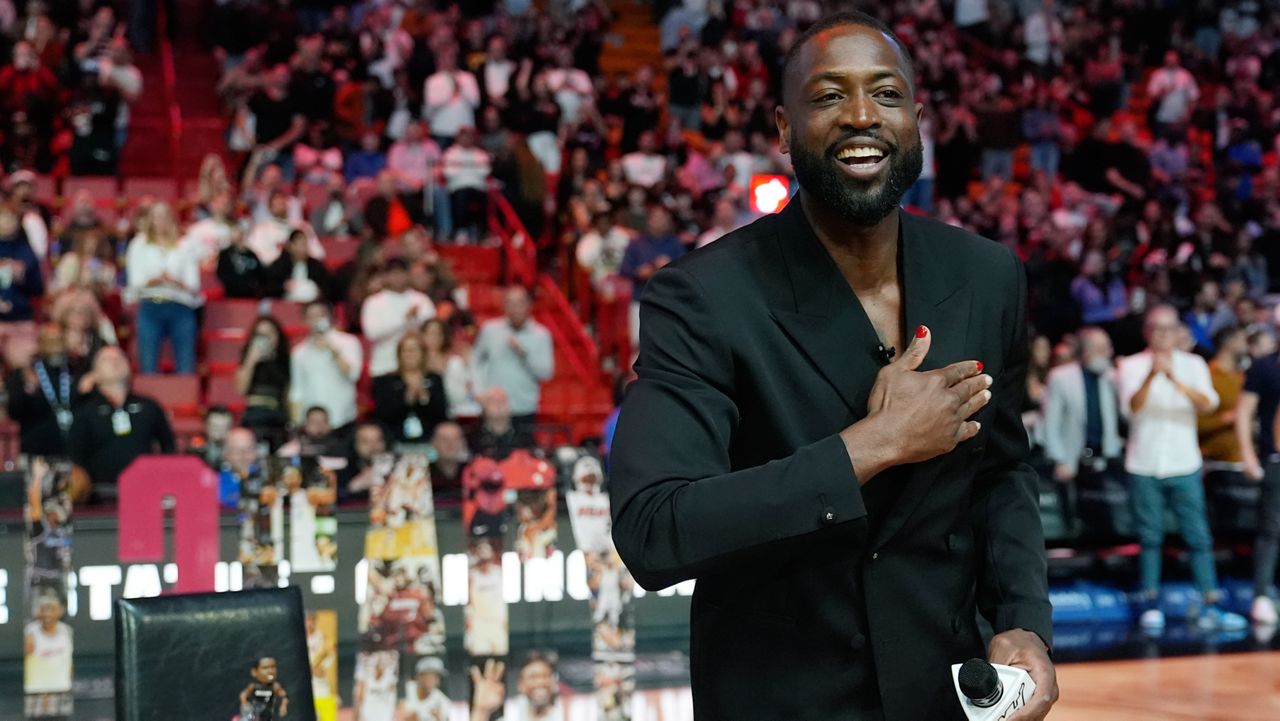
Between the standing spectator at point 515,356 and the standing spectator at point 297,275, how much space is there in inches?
58.2

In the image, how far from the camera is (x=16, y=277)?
10.7m

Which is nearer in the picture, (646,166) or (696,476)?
(696,476)

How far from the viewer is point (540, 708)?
651 centimetres

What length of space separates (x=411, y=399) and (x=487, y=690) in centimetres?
330

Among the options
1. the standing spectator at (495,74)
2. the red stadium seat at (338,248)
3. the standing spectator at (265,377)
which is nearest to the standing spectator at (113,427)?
the standing spectator at (265,377)

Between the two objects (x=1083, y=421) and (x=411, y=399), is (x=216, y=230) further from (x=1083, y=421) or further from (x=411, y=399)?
(x=1083, y=421)

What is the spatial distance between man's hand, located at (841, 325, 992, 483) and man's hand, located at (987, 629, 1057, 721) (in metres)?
0.30

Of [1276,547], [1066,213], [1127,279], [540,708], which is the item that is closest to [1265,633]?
[1276,547]

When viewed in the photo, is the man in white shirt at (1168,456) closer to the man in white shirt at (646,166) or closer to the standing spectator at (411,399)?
the standing spectator at (411,399)

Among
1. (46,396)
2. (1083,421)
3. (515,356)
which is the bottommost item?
(1083,421)

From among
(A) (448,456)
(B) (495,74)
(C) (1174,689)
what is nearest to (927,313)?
(C) (1174,689)

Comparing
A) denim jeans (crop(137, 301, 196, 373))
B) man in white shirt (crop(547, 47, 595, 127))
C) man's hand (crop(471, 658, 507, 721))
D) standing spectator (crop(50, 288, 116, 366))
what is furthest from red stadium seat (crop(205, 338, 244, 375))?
man's hand (crop(471, 658, 507, 721))

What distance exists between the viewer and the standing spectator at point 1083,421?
10.2 meters

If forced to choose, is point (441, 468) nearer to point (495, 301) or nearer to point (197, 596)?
point (495, 301)
